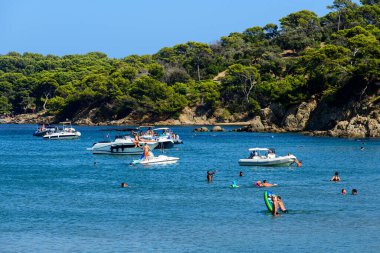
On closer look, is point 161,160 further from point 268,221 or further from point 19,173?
point 268,221

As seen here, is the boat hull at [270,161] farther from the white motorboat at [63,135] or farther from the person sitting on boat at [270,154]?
the white motorboat at [63,135]

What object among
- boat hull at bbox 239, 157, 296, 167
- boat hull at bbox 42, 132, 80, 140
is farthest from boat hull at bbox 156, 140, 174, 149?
boat hull at bbox 42, 132, 80, 140

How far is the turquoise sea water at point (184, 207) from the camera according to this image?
135 feet

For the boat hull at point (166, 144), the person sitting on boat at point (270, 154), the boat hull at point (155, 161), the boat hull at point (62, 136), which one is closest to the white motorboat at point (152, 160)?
the boat hull at point (155, 161)

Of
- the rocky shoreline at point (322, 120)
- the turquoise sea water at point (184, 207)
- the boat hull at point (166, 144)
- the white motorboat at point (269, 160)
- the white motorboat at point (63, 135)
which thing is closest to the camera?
the turquoise sea water at point (184, 207)

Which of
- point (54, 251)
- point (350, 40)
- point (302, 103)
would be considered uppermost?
point (350, 40)

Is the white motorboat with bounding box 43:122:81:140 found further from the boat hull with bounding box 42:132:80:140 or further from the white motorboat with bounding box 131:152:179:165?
the white motorboat with bounding box 131:152:179:165

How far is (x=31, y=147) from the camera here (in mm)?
119625

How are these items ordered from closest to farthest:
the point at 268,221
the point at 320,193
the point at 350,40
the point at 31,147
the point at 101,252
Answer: the point at 101,252 → the point at 268,221 → the point at 320,193 → the point at 31,147 → the point at 350,40

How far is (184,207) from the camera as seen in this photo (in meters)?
52.6

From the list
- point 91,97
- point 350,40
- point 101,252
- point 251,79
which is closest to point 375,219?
point 101,252

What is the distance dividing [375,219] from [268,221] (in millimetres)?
6908

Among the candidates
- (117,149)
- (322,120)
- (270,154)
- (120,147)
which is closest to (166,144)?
(117,149)

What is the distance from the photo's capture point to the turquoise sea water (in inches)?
1614
